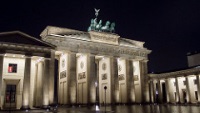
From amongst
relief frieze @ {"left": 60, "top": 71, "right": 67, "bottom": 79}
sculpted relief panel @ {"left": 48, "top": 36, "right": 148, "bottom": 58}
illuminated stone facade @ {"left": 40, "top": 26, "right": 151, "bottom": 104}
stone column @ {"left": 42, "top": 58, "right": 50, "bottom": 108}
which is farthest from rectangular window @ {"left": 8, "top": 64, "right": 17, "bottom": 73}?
relief frieze @ {"left": 60, "top": 71, "right": 67, "bottom": 79}

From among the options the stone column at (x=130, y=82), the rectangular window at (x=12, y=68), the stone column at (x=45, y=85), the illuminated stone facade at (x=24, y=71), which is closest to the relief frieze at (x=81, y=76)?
the illuminated stone facade at (x=24, y=71)

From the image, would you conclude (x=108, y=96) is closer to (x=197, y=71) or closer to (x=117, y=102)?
(x=117, y=102)

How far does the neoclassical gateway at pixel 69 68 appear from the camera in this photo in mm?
33406

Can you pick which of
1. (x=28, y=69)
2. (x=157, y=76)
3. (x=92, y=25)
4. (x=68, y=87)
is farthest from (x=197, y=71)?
(x=28, y=69)

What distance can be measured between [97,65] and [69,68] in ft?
44.6

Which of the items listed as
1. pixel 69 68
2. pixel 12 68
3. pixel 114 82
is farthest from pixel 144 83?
pixel 12 68

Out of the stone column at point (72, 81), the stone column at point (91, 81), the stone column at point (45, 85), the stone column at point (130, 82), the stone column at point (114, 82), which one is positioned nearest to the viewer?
the stone column at point (45, 85)

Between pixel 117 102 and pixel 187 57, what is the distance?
36695 mm

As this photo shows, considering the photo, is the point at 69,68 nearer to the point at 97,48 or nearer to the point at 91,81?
the point at 91,81

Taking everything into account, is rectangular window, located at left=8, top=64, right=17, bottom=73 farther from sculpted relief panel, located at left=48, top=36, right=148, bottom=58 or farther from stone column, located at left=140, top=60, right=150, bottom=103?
stone column, located at left=140, top=60, right=150, bottom=103

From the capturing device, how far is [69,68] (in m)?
42.3

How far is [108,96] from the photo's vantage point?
159ft

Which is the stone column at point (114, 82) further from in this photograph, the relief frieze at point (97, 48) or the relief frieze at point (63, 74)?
the relief frieze at point (63, 74)

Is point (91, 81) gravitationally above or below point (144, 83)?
above
